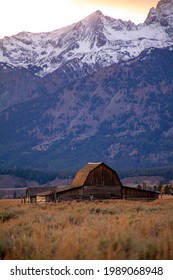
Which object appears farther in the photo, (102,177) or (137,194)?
(137,194)

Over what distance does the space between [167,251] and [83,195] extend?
1624 inches

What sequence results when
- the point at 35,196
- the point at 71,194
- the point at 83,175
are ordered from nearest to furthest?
the point at 71,194 < the point at 83,175 < the point at 35,196

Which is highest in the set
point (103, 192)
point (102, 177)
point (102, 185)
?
point (102, 177)

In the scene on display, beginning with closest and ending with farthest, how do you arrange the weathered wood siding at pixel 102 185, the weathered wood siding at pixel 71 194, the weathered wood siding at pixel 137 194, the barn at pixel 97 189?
the weathered wood siding at pixel 71 194 → the barn at pixel 97 189 → the weathered wood siding at pixel 102 185 → the weathered wood siding at pixel 137 194

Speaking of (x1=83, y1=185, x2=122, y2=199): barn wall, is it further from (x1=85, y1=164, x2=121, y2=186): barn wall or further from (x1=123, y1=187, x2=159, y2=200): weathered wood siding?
(x1=123, y1=187, x2=159, y2=200): weathered wood siding

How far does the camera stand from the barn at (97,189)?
51594mm

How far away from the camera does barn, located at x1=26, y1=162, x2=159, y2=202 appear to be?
51594 mm

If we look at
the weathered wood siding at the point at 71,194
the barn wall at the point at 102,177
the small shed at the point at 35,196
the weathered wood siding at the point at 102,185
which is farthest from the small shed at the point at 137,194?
the small shed at the point at 35,196

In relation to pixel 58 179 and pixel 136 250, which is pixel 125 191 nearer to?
pixel 136 250

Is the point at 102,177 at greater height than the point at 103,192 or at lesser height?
greater

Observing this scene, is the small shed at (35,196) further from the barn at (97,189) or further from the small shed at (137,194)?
the small shed at (137,194)

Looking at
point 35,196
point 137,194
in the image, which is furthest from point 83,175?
point 35,196

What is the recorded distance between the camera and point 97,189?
53250 mm

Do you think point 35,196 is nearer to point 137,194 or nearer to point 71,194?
point 71,194
